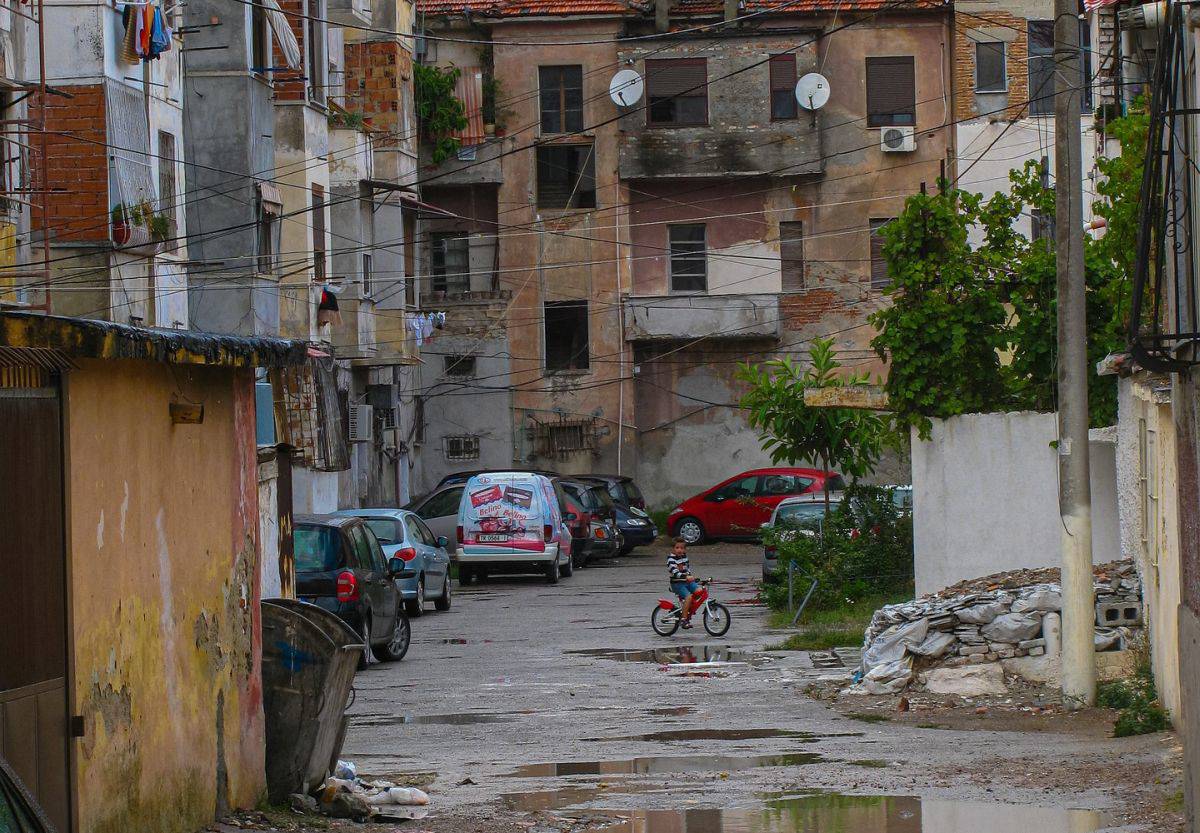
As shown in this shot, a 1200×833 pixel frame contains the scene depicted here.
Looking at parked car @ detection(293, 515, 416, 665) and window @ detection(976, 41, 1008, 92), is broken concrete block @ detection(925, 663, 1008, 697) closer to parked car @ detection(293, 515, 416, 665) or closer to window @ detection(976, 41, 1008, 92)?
parked car @ detection(293, 515, 416, 665)

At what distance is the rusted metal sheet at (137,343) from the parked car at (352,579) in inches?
345

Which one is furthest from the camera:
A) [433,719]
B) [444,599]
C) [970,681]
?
[444,599]

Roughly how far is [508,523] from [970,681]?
16.6 meters

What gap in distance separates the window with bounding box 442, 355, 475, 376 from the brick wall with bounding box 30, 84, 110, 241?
2087 cm

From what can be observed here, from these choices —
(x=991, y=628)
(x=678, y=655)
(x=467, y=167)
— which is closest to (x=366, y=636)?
(x=678, y=655)

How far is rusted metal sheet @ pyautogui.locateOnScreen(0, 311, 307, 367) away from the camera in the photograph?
25.3 feet

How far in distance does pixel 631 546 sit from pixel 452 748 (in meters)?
26.3

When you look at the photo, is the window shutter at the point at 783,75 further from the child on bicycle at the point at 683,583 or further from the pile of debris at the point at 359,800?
the pile of debris at the point at 359,800

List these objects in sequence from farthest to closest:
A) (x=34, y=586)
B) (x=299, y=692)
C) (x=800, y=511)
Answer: (x=800, y=511) < (x=299, y=692) < (x=34, y=586)

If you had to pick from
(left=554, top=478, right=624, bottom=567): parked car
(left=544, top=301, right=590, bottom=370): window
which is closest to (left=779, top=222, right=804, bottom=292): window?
(left=544, top=301, right=590, bottom=370): window

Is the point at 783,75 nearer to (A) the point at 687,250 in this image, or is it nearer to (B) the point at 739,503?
(A) the point at 687,250

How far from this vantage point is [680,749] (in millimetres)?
14156

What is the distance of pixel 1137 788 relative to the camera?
11.6 m

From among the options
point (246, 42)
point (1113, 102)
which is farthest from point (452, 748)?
point (246, 42)
